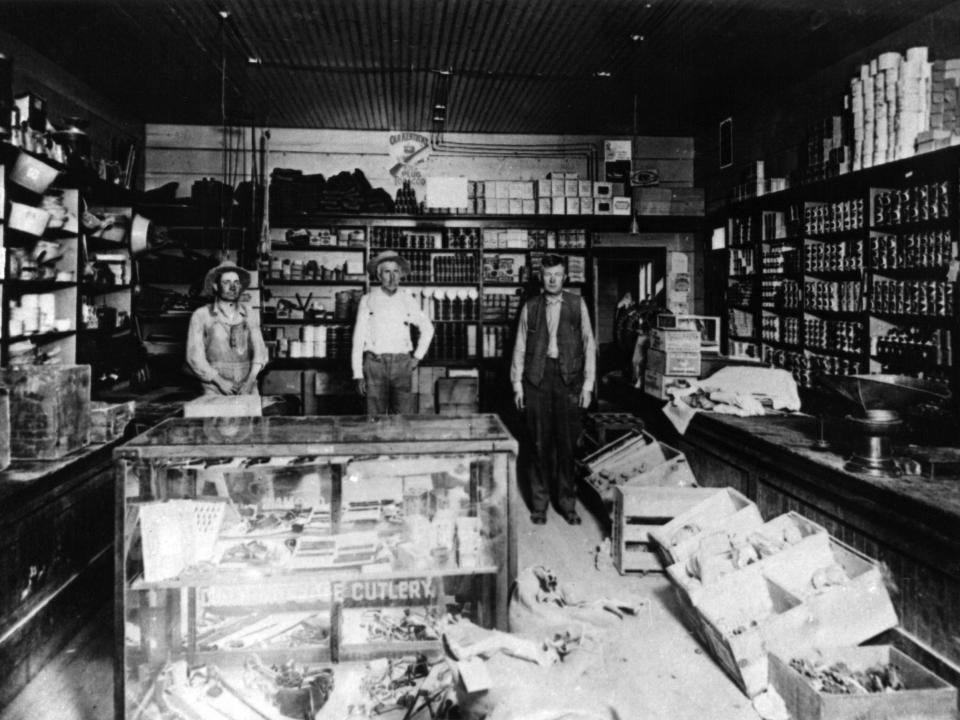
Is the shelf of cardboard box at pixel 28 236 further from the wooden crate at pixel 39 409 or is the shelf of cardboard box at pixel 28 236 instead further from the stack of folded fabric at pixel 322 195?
the stack of folded fabric at pixel 322 195

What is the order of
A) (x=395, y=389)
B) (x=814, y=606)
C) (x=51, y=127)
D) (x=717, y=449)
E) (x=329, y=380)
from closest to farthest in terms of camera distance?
(x=814, y=606) < (x=717, y=449) < (x=51, y=127) < (x=395, y=389) < (x=329, y=380)

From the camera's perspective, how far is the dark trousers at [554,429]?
4914 mm

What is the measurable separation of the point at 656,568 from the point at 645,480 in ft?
2.33

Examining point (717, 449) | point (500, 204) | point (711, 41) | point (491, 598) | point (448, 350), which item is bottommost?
point (491, 598)

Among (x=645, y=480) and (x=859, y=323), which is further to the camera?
(x=859, y=323)

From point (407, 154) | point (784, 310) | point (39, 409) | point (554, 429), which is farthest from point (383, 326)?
point (784, 310)

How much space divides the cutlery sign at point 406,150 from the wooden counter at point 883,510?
5.32 metres

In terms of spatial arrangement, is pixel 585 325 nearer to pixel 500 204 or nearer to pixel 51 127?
pixel 500 204

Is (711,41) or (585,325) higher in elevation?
(711,41)

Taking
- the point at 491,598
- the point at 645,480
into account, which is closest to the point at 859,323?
the point at 645,480

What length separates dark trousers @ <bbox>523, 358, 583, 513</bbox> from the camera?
193 inches

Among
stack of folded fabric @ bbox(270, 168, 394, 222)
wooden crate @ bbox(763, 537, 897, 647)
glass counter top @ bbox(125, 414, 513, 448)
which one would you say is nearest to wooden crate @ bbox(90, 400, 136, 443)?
glass counter top @ bbox(125, 414, 513, 448)

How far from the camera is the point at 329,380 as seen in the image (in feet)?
23.8

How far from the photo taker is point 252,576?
239 centimetres
